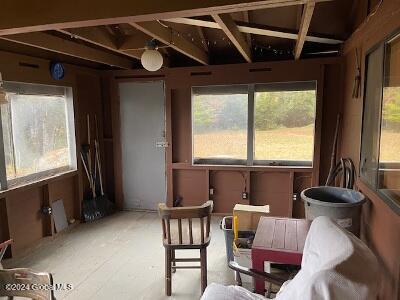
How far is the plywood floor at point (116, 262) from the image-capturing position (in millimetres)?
2458

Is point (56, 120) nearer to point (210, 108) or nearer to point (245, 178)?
point (210, 108)

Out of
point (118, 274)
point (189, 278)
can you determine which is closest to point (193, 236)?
point (189, 278)

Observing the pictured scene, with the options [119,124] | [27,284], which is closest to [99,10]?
[27,284]

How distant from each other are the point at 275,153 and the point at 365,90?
1.63 m

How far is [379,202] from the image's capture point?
1.89 metres

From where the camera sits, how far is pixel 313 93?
12.2ft

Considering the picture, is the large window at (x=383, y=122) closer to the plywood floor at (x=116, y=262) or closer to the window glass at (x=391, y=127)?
the window glass at (x=391, y=127)

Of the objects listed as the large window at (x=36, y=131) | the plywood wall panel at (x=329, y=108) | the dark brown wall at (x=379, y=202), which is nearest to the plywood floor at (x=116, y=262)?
the large window at (x=36, y=131)

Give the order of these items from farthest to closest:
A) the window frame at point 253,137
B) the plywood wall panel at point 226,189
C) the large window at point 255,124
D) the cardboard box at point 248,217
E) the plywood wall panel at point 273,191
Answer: the plywood wall panel at point 226,189
the plywood wall panel at point 273,191
the large window at point 255,124
the window frame at point 253,137
the cardboard box at point 248,217

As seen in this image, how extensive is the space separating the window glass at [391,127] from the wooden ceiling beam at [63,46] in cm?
272

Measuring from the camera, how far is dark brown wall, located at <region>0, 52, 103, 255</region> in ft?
9.73

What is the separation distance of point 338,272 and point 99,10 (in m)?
1.55

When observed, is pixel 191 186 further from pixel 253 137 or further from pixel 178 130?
pixel 253 137

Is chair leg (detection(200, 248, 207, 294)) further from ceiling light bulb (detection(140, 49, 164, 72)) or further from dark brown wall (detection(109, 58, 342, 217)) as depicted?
dark brown wall (detection(109, 58, 342, 217))
